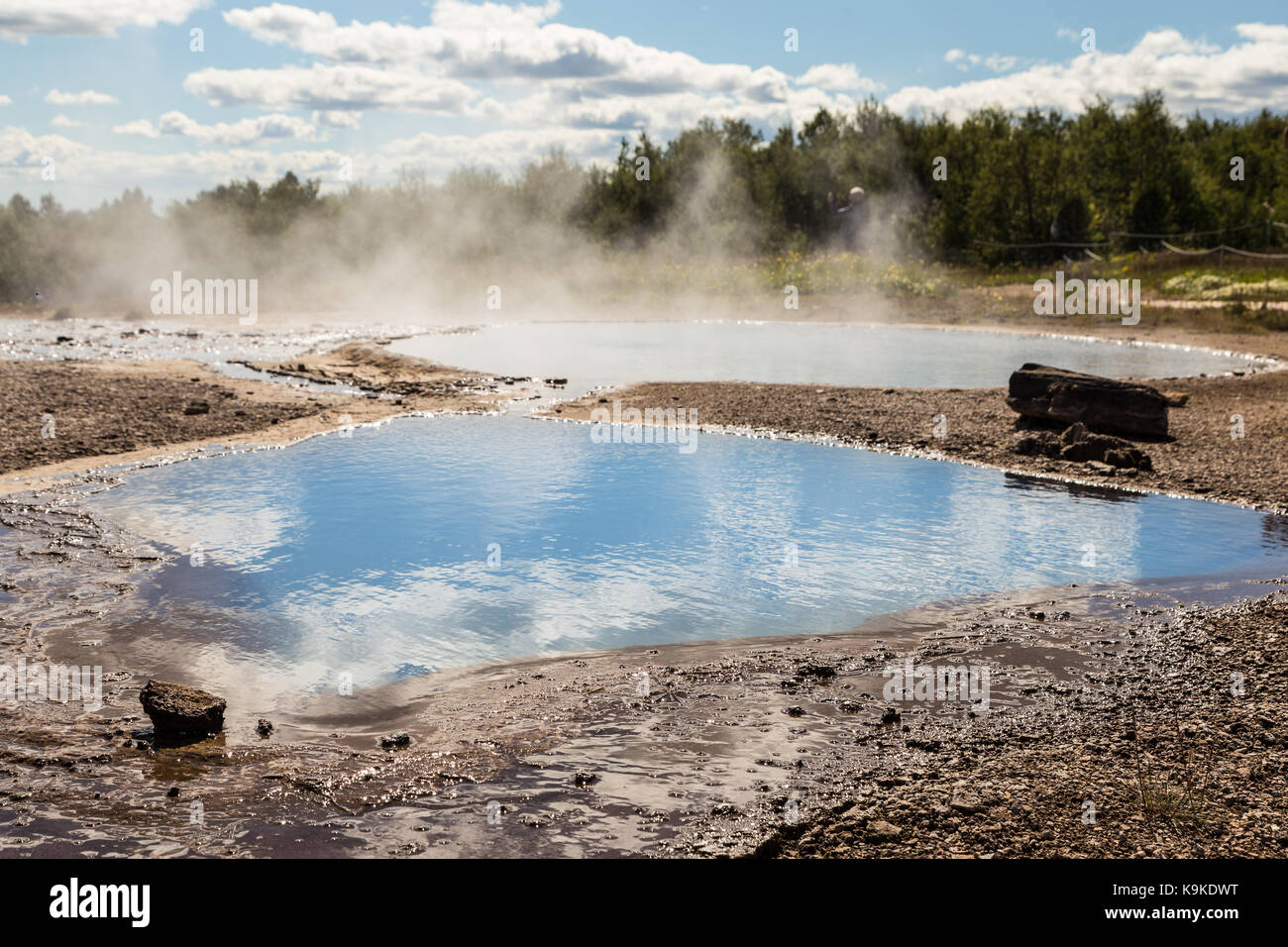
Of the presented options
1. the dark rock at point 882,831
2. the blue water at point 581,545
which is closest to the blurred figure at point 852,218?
the blue water at point 581,545

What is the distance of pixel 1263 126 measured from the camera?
63219 mm

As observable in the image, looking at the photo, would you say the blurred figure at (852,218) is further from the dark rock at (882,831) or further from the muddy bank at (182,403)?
the dark rock at (882,831)

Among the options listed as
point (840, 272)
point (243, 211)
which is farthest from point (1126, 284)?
point (243, 211)

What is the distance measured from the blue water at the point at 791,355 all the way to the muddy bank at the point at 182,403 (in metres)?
2.02

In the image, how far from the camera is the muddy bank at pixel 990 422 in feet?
40.3

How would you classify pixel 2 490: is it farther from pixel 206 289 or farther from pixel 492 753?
pixel 206 289

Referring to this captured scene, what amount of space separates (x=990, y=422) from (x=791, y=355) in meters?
8.89

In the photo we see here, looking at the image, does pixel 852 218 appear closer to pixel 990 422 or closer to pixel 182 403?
pixel 990 422

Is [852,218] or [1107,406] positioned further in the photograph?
[852,218]

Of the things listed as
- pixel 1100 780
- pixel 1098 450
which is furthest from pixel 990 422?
pixel 1100 780

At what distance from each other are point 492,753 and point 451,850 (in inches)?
40.0

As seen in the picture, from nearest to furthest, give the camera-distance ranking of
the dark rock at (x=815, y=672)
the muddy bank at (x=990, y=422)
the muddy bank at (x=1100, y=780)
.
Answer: the muddy bank at (x=1100, y=780) < the dark rock at (x=815, y=672) < the muddy bank at (x=990, y=422)

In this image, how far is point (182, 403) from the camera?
16.3m

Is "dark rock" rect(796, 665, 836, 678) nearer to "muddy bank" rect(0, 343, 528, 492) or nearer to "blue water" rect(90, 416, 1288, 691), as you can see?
"blue water" rect(90, 416, 1288, 691)
